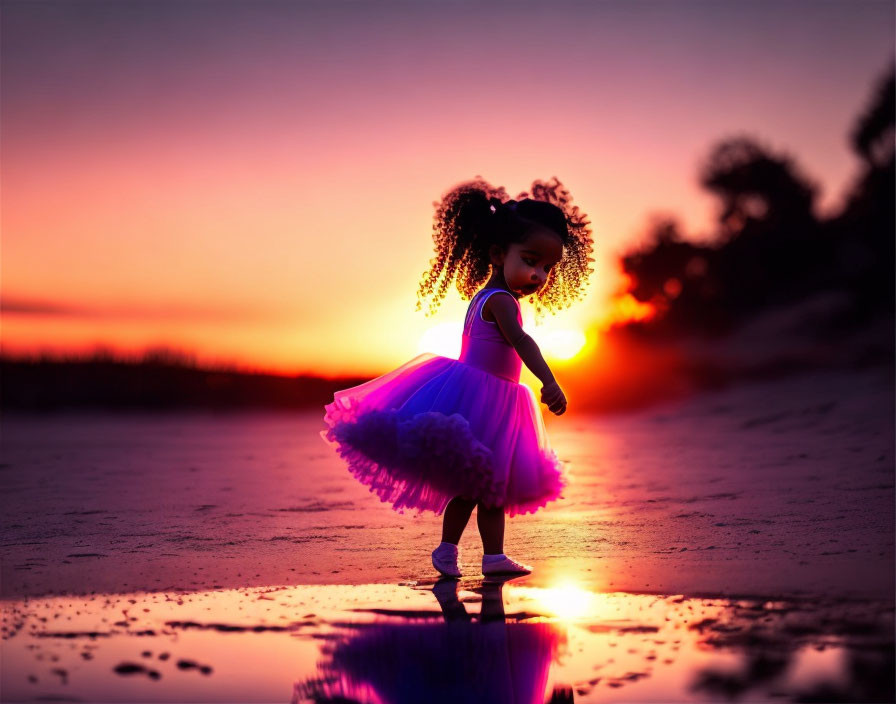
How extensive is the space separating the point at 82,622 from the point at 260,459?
5.96 m

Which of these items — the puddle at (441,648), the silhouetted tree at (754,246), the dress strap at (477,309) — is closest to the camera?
the puddle at (441,648)

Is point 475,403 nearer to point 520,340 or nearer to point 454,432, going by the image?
point 454,432

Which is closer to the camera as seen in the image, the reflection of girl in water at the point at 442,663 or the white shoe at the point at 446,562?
the reflection of girl in water at the point at 442,663

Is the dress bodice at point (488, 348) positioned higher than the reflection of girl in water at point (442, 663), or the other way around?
the dress bodice at point (488, 348)

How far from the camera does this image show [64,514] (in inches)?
232

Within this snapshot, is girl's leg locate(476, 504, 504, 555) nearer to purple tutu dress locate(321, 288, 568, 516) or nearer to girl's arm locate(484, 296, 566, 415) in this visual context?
purple tutu dress locate(321, 288, 568, 516)

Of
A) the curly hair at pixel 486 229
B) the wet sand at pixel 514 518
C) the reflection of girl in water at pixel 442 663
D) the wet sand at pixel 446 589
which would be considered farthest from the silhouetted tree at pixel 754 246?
the reflection of girl in water at pixel 442 663

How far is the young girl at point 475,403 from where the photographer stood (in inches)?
174

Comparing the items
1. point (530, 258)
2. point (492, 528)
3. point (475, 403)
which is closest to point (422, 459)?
point (475, 403)

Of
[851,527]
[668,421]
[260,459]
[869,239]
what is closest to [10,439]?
[260,459]

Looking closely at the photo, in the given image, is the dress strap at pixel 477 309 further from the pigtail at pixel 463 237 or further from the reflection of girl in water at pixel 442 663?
the reflection of girl in water at pixel 442 663

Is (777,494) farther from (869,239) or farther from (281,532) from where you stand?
(869,239)

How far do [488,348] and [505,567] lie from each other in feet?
3.40

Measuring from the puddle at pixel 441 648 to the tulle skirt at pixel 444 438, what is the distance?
0.71 m
